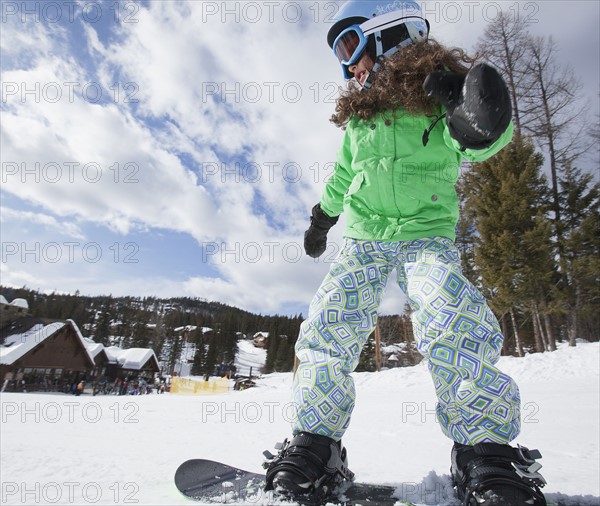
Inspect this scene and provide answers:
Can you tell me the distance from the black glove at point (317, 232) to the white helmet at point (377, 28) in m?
0.84

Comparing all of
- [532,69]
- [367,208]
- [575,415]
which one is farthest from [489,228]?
[367,208]

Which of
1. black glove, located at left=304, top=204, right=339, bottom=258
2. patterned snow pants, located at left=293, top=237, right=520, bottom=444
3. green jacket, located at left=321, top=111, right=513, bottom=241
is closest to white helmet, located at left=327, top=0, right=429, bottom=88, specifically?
green jacket, located at left=321, top=111, right=513, bottom=241

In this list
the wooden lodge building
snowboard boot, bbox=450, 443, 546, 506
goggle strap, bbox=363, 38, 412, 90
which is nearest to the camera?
snowboard boot, bbox=450, 443, 546, 506

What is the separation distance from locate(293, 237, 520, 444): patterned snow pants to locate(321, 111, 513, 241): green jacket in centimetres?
8

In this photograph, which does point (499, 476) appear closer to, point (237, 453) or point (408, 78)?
point (408, 78)

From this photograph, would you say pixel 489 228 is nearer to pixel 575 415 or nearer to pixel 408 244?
pixel 575 415

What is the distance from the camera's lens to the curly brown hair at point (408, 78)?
1.64m

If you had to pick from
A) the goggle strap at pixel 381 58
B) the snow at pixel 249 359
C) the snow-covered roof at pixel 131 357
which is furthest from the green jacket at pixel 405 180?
the snow at pixel 249 359

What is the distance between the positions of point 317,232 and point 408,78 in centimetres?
110

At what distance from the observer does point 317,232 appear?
2.42 meters

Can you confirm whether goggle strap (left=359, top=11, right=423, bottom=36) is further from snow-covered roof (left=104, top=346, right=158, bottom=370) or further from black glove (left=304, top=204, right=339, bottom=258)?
snow-covered roof (left=104, top=346, right=158, bottom=370)

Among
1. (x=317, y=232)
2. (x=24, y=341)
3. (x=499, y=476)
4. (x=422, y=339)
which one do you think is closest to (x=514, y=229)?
(x=317, y=232)

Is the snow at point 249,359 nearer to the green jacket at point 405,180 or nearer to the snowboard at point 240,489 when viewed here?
the snowboard at point 240,489

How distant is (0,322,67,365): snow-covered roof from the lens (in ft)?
89.5
